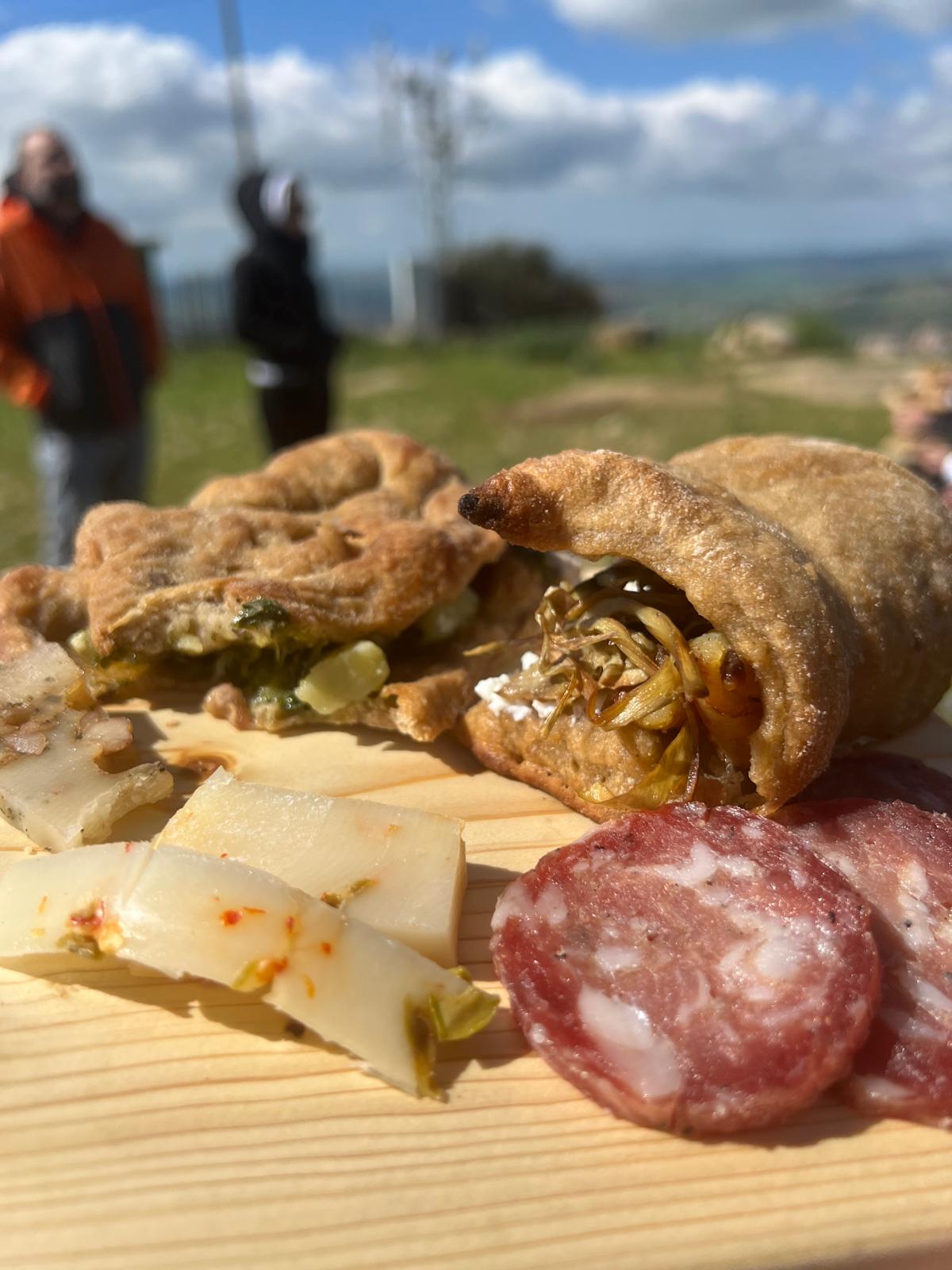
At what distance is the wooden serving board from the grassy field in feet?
22.5

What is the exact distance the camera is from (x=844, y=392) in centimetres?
1709

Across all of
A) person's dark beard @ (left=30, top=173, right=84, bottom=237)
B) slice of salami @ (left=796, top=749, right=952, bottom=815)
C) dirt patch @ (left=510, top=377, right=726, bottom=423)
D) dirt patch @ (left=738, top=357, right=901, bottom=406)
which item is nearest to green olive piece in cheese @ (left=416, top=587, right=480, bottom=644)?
slice of salami @ (left=796, top=749, right=952, bottom=815)

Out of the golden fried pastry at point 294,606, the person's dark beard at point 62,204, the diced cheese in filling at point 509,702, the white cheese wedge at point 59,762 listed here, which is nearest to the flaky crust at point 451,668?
the golden fried pastry at point 294,606

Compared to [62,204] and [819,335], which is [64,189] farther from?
[819,335]

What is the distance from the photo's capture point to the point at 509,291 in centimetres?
3156

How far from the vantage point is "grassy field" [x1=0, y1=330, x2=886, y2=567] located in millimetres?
13570

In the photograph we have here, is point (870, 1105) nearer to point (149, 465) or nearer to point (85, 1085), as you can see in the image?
point (85, 1085)

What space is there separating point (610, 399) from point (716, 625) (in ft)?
54.3

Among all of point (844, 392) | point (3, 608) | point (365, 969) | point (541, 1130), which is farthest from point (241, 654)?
point (844, 392)

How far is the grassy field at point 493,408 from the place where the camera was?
1357 centimetres

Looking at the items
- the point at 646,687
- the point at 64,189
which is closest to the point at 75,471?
the point at 64,189

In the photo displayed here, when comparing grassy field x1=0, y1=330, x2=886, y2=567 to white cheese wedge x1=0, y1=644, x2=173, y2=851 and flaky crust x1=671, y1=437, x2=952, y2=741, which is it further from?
white cheese wedge x1=0, y1=644, x2=173, y2=851

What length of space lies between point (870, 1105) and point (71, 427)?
7172 mm

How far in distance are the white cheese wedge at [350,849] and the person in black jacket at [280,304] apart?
7784mm
